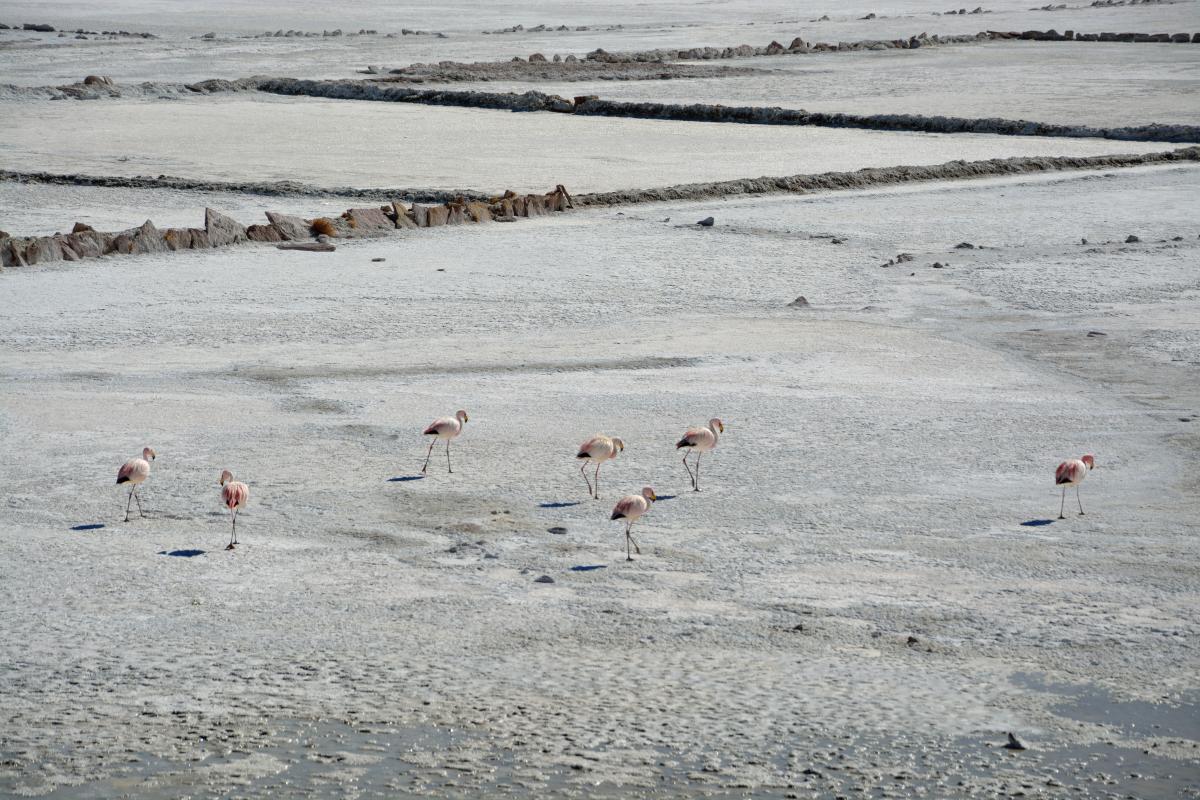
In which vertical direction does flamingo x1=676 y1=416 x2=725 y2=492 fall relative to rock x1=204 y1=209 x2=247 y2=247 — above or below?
below

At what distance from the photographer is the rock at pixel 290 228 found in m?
17.8

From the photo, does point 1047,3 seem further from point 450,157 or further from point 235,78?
point 450,157

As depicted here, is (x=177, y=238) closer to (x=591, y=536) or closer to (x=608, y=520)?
(x=608, y=520)

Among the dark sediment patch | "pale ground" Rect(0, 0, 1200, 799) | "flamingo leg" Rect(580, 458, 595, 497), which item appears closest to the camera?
"pale ground" Rect(0, 0, 1200, 799)

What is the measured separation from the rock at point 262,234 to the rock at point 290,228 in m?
0.07

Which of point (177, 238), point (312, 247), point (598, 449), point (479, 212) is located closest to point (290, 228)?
point (312, 247)

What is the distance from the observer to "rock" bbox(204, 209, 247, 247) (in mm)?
17297

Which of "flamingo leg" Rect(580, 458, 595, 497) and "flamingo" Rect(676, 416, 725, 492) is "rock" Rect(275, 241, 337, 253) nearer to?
"flamingo leg" Rect(580, 458, 595, 497)

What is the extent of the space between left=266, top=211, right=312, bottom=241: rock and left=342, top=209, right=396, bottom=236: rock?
1.98ft

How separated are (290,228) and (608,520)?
400 inches

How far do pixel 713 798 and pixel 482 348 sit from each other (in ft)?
23.7

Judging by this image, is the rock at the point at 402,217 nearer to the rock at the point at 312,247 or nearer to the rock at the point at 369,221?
the rock at the point at 369,221

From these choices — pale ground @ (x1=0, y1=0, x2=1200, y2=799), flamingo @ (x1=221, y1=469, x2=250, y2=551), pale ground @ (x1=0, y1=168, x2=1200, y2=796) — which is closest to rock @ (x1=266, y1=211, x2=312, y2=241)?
pale ground @ (x1=0, y1=0, x2=1200, y2=799)

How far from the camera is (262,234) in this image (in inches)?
697
